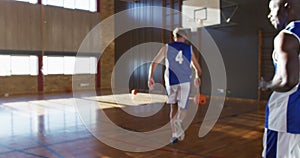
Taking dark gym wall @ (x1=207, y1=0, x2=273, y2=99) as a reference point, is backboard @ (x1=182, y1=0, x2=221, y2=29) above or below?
above

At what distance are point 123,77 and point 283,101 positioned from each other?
13341mm

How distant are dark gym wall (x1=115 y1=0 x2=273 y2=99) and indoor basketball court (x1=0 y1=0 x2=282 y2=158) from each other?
0.03 meters

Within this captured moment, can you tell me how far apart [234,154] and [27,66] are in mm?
11085

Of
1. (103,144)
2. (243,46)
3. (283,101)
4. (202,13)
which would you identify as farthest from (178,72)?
(202,13)

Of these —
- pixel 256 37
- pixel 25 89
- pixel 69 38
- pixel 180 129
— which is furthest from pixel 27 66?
pixel 180 129

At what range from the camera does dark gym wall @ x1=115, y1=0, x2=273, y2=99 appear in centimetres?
945

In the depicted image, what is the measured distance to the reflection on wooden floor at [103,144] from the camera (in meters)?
3.74

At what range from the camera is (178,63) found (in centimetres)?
410

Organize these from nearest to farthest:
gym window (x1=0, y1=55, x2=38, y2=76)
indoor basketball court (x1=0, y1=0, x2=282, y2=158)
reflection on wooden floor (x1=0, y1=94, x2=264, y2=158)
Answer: reflection on wooden floor (x1=0, y1=94, x2=264, y2=158)
indoor basketball court (x1=0, y1=0, x2=282, y2=158)
gym window (x1=0, y1=55, x2=38, y2=76)

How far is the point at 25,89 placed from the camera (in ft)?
41.1

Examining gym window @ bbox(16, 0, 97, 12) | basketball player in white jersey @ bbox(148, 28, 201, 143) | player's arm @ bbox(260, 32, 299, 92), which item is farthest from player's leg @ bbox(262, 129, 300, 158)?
gym window @ bbox(16, 0, 97, 12)

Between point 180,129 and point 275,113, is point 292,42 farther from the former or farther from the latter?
point 180,129

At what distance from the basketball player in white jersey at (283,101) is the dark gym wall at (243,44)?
327 inches

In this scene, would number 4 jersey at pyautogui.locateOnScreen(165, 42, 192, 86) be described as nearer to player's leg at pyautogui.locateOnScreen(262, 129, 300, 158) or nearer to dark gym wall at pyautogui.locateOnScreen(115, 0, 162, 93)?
player's leg at pyautogui.locateOnScreen(262, 129, 300, 158)
